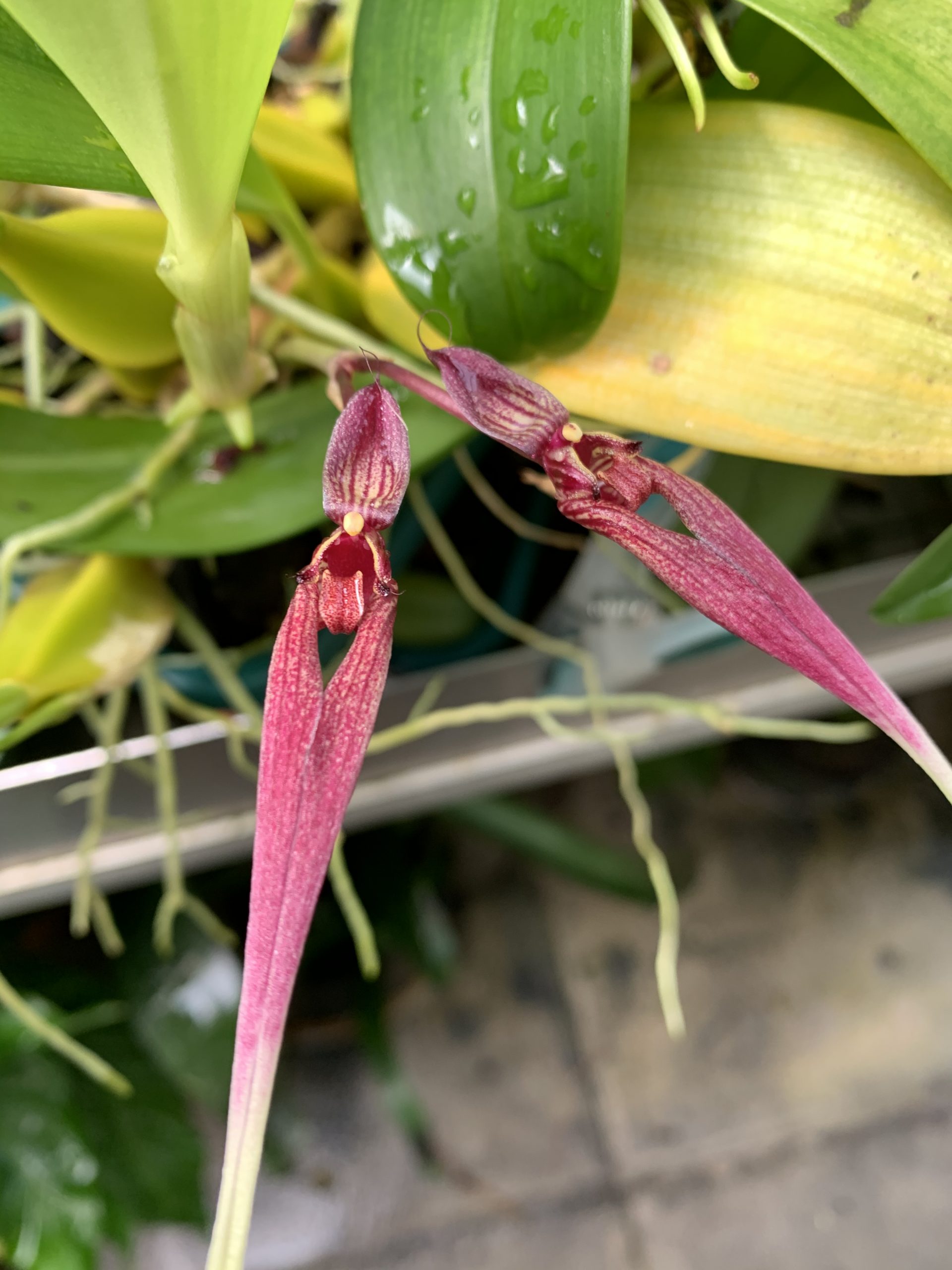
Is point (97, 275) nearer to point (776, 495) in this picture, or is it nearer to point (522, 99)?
point (522, 99)

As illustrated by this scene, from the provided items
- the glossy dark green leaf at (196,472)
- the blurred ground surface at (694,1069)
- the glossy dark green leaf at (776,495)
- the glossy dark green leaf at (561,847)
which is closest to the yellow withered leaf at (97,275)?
the glossy dark green leaf at (196,472)

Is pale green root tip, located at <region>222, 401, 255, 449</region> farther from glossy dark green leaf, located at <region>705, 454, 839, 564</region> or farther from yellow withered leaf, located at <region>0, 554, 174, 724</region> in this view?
glossy dark green leaf, located at <region>705, 454, 839, 564</region>

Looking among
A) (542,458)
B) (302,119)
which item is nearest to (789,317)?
(542,458)

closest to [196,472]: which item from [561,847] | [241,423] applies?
[241,423]

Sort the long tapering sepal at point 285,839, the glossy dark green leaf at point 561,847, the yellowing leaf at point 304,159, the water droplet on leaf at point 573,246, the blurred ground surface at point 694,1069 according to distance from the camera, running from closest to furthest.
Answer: the long tapering sepal at point 285,839
the water droplet on leaf at point 573,246
the yellowing leaf at point 304,159
the glossy dark green leaf at point 561,847
the blurred ground surface at point 694,1069

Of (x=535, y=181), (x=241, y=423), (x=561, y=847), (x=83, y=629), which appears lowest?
(x=561, y=847)

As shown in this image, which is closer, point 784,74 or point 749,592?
point 749,592

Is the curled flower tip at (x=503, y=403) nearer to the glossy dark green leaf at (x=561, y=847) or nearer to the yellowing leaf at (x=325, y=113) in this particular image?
the yellowing leaf at (x=325, y=113)

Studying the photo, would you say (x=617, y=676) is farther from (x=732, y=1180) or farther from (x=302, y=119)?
(x=732, y=1180)
